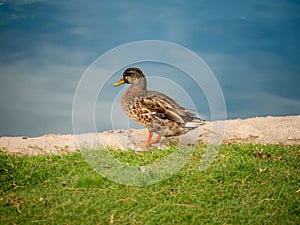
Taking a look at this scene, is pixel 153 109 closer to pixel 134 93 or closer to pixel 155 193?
pixel 134 93

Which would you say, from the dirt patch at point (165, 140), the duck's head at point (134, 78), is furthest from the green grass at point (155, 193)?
the duck's head at point (134, 78)

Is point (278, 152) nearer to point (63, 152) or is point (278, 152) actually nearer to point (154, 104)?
point (154, 104)

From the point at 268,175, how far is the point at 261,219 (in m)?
1.20

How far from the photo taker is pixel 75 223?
168 inches

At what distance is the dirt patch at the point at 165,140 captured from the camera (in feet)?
22.6

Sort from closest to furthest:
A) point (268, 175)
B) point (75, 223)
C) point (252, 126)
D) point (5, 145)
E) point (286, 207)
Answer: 1. point (75, 223)
2. point (286, 207)
3. point (268, 175)
4. point (5, 145)
5. point (252, 126)

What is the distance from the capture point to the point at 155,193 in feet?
15.9

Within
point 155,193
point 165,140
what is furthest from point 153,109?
point 155,193

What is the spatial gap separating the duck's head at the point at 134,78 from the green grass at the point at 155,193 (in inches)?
39.3

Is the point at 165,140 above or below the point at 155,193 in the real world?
below

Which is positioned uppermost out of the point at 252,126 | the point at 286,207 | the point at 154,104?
the point at 154,104

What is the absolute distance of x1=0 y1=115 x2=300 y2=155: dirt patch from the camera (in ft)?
22.6

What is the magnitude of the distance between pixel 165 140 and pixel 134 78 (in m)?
1.18

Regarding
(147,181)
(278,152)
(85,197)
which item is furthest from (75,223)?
(278,152)
